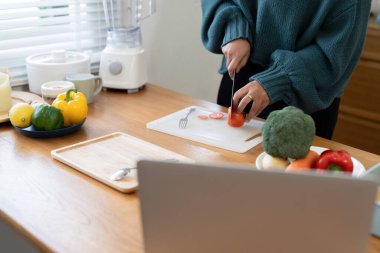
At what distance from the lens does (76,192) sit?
2.97 feet

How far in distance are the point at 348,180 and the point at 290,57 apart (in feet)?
2.64

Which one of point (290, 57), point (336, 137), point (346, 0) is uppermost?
point (346, 0)

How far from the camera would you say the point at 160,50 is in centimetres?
203

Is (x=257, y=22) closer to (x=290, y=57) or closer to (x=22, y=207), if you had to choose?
(x=290, y=57)

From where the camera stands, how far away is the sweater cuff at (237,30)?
1.35 meters

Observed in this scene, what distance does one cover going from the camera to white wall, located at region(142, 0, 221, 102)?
198cm

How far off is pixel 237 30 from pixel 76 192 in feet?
2.37

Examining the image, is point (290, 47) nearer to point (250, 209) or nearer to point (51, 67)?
point (51, 67)

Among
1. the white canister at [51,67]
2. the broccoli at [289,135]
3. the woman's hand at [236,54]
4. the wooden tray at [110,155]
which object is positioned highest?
the woman's hand at [236,54]

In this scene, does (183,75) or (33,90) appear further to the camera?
(183,75)

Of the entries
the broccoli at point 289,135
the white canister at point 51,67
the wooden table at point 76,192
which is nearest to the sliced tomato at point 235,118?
the wooden table at point 76,192

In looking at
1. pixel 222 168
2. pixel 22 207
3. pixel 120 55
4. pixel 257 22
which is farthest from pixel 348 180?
pixel 120 55

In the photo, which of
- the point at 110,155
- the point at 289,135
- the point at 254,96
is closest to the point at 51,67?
the point at 110,155

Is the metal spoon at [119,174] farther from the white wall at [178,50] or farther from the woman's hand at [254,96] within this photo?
the white wall at [178,50]
